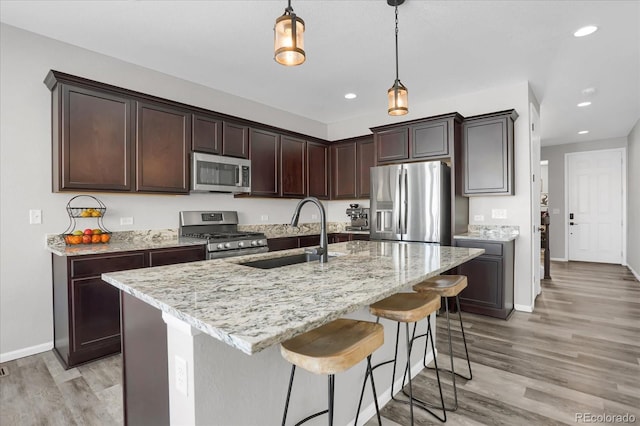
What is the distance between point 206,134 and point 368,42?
6.45 ft

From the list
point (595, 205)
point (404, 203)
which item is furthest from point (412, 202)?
point (595, 205)

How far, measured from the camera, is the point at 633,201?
5.79m

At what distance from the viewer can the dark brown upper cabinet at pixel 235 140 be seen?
12.6 feet

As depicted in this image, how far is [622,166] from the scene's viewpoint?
6.64 meters

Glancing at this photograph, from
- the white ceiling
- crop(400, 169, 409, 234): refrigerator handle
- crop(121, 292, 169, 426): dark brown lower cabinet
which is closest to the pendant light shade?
the white ceiling

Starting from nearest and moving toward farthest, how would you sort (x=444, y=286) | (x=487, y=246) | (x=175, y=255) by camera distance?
1. (x=444, y=286)
2. (x=175, y=255)
3. (x=487, y=246)

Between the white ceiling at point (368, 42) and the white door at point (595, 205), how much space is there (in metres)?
3.06

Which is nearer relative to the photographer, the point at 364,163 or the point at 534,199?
the point at 534,199

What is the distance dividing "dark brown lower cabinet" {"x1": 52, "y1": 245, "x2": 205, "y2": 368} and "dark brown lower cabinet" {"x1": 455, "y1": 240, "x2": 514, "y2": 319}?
334 cm

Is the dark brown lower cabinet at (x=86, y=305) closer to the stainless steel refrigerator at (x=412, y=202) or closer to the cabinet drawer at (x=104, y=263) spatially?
the cabinet drawer at (x=104, y=263)

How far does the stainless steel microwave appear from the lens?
11.6ft

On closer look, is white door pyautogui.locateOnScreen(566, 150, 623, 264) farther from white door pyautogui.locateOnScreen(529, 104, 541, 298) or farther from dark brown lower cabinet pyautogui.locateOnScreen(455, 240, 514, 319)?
dark brown lower cabinet pyautogui.locateOnScreen(455, 240, 514, 319)

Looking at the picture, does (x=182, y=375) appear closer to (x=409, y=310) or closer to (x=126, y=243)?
(x=409, y=310)

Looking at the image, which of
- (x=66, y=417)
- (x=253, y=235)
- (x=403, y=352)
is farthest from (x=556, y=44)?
(x=66, y=417)
